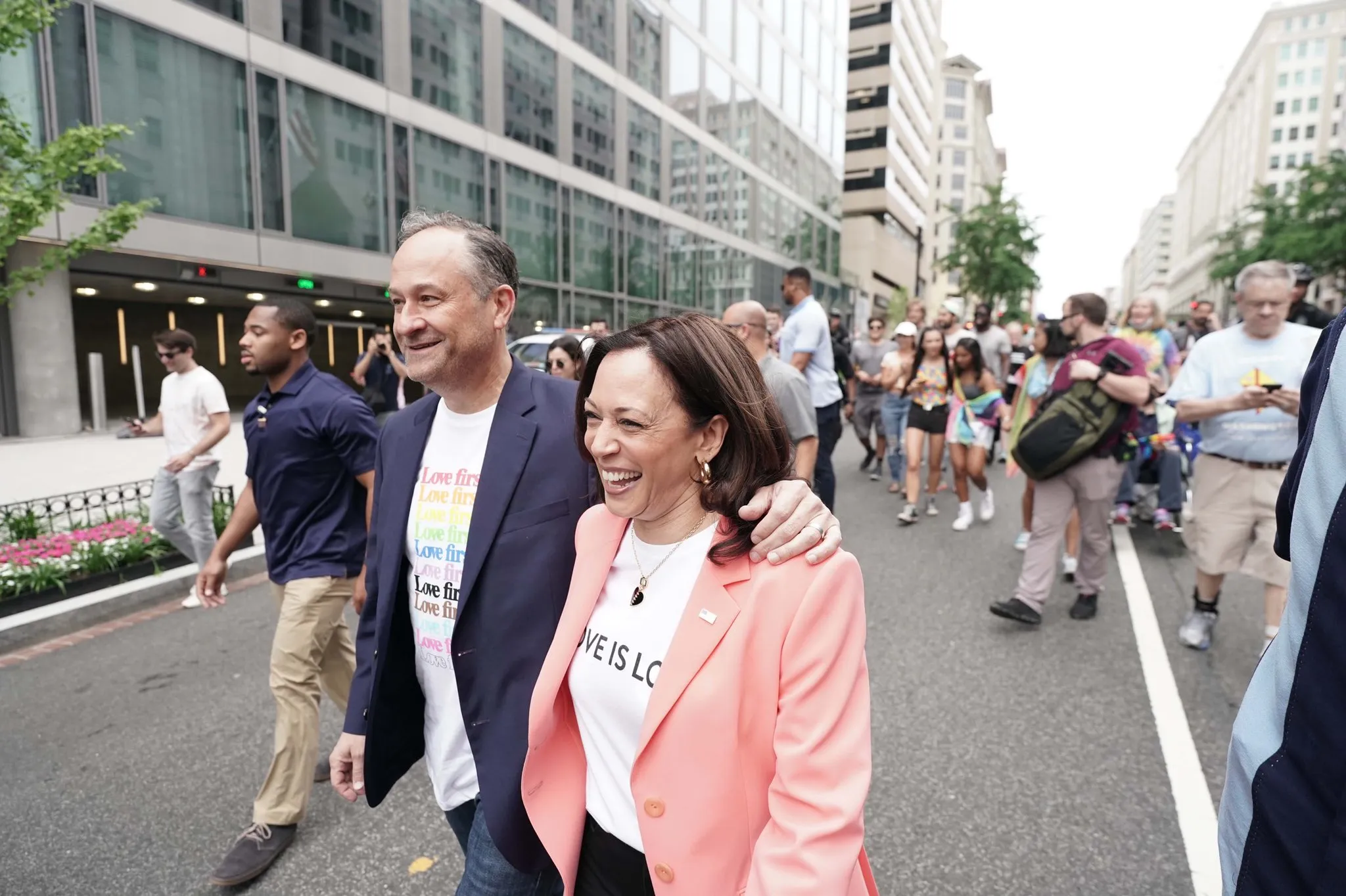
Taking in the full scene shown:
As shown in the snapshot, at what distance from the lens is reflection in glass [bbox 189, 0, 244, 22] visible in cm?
1452

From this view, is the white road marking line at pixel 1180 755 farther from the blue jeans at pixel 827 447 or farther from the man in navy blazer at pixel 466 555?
the man in navy blazer at pixel 466 555

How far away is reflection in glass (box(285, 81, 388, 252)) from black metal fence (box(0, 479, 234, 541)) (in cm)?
966

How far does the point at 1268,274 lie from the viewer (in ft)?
13.8

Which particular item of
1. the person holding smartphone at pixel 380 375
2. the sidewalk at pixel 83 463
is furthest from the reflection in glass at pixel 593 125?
the sidewalk at pixel 83 463

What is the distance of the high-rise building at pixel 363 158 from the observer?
13.6 m

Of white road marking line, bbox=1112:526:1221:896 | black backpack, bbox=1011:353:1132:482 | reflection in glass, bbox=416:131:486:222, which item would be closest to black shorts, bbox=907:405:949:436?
white road marking line, bbox=1112:526:1221:896

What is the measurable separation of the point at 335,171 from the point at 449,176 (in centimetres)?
327

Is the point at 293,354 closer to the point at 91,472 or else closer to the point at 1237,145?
→ the point at 91,472

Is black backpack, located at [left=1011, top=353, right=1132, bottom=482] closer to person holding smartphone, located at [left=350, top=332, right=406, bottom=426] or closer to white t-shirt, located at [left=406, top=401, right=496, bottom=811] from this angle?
white t-shirt, located at [left=406, top=401, right=496, bottom=811]

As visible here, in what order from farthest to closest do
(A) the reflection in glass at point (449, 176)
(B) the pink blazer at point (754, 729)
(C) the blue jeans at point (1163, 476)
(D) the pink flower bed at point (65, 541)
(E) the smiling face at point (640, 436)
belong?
1. (A) the reflection in glass at point (449, 176)
2. (C) the blue jeans at point (1163, 476)
3. (D) the pink flower bed at point (65, 541)
4. (E) the smiling face at point (640, 436)
5. (B) the pink blazer at point (754, 729)

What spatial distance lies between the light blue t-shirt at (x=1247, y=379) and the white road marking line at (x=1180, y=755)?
4.04 ft

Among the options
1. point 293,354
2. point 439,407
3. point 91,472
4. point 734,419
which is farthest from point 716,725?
point 91,472

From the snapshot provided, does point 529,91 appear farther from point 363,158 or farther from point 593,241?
point 363,158

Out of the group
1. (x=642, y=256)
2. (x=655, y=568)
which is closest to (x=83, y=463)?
(x=655, y=568)
